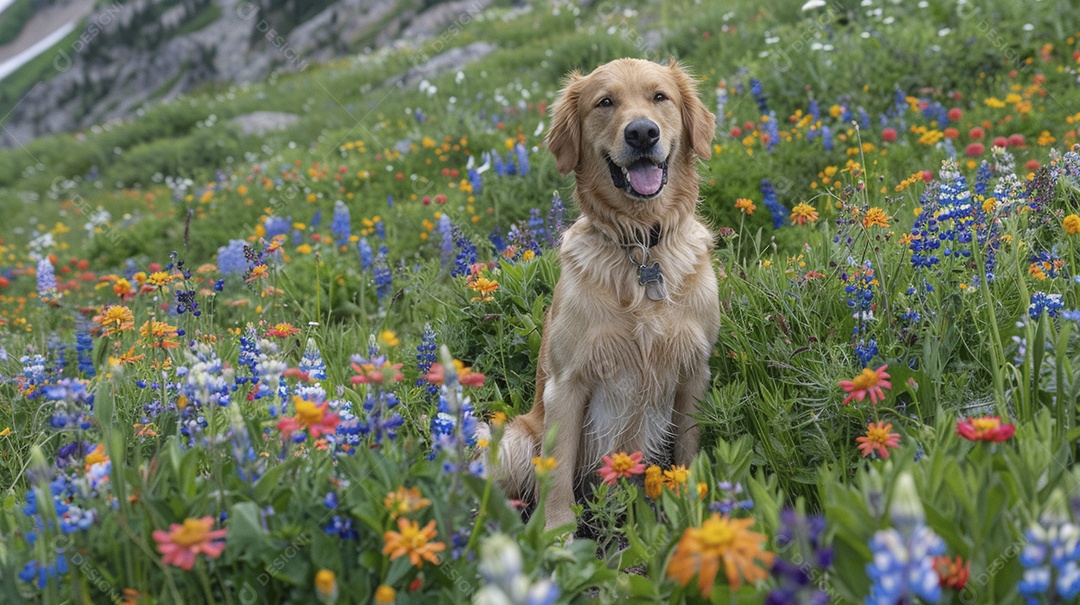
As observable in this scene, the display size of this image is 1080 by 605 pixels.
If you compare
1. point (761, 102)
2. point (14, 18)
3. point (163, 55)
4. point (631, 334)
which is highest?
point (14, 18)

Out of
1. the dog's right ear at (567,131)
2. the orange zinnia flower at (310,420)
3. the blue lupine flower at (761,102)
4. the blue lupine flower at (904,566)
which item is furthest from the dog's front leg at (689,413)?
the blue lupine flower at (761,102)

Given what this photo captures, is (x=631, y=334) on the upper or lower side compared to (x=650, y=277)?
lower

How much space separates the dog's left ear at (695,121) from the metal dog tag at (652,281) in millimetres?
664

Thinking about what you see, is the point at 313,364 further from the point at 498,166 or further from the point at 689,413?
the point at 498,166

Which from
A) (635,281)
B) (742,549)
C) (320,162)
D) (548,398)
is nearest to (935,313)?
(635,281)

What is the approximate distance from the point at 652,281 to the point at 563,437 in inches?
27.4

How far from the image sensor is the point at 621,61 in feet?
11.2

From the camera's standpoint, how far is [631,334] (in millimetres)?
3049

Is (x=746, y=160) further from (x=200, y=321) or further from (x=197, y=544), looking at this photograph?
(x=197, y=544)

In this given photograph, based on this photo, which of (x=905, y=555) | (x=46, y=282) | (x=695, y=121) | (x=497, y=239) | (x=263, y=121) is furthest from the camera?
(x=263, y=121)

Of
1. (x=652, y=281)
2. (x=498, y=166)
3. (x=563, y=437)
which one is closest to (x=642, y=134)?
(x=652, y=281)

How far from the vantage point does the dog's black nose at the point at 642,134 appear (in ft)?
10.2

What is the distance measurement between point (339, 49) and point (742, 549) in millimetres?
46311

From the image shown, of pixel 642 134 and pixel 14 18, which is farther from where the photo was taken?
pixel 14 18
